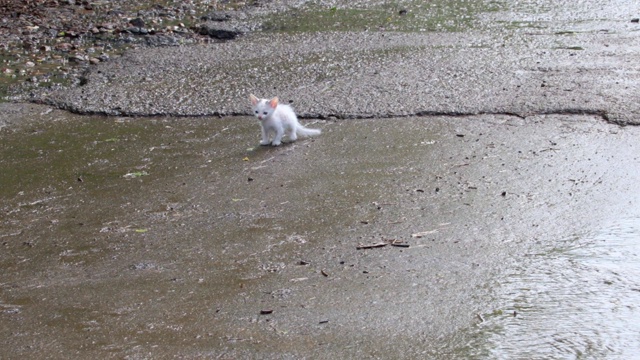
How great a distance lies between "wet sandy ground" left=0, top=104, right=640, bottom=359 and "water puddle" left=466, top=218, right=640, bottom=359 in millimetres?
16

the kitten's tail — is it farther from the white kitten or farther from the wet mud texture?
the wet mud texture

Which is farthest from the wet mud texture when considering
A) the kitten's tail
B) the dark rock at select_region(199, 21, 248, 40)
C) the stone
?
the stone

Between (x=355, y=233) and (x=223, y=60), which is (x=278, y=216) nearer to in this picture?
(x=355, y=233)

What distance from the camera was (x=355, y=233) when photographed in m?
4.65

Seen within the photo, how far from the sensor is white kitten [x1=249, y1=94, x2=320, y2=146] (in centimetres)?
606

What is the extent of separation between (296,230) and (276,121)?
151cm

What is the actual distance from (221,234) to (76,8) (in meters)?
6.79

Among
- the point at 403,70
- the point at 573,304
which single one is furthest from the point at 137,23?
the point at 573,304

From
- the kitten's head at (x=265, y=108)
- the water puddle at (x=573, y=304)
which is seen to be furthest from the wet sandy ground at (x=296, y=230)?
the kitten's head at (x=265, y=108)

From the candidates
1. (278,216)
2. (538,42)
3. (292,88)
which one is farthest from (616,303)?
(538,42)

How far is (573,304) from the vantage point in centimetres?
384

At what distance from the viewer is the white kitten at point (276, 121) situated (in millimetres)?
6059

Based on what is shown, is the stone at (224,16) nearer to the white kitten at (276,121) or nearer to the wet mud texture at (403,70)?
the wet mud texture at (403,70)

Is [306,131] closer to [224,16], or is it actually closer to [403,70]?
[403,70]
